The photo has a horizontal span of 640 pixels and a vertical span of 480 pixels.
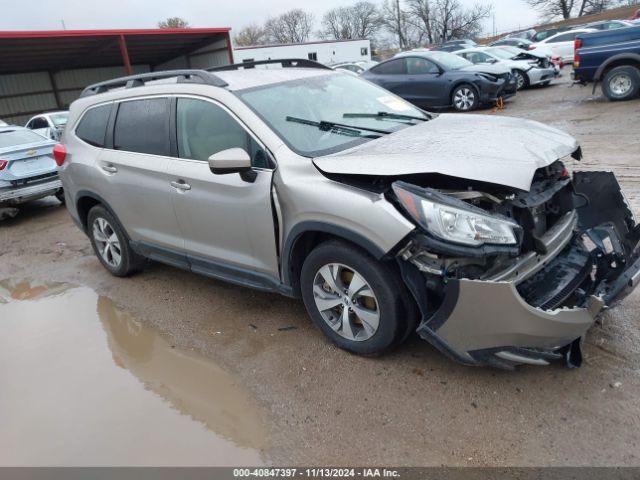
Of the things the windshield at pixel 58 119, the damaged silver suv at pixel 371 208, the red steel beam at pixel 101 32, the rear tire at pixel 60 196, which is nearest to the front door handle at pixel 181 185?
the damaged silver suv at pixel 371 208

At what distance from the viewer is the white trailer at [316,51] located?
42250 millimetres

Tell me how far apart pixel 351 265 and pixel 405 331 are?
527 mm

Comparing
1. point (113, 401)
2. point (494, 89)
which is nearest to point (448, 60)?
point (494, 89)

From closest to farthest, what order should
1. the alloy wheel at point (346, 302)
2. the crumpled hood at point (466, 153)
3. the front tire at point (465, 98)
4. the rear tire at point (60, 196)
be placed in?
the crumpled hood at point (466, 153)
the alloy wheel at point (346, 302)
the rear tire at point (60, 196)
the front tire at point (465, 98)

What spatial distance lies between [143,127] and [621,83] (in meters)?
11.7

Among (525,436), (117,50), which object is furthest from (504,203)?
(117,50)

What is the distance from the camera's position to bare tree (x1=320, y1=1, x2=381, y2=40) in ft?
279

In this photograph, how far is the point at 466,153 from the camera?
117 inches

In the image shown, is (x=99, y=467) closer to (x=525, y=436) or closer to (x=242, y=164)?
(x=242, y=164)

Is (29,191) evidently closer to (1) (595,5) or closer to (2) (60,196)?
(2) (60,196)

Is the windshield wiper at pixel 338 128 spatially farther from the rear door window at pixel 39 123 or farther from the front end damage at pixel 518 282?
the rear door window at pixel 39 123

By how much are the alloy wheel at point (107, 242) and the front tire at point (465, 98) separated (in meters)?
10.3

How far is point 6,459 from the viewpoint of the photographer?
9.50ft

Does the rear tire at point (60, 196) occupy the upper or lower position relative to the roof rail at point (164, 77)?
lower
